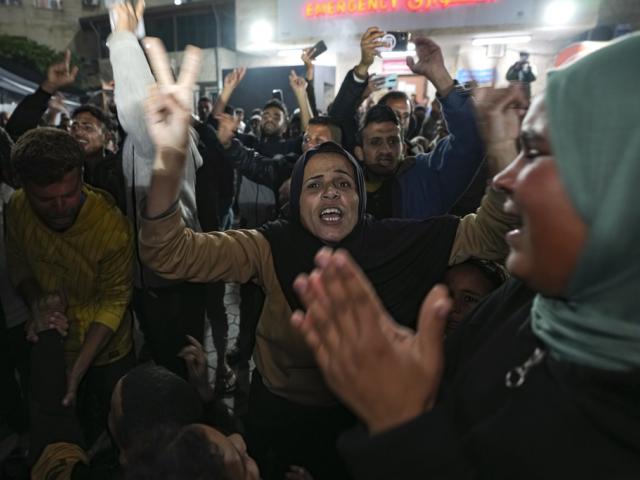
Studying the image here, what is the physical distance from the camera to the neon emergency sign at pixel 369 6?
1202 cm

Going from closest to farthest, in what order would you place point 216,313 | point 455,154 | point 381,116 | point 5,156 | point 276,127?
point 455,154, point 5,156, point 381,116, point 216,313, point 276,127

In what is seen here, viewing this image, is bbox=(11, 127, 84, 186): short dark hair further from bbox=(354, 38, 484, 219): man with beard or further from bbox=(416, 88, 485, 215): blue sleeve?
bbox=(416, 88, 485, 215): blue sleeve

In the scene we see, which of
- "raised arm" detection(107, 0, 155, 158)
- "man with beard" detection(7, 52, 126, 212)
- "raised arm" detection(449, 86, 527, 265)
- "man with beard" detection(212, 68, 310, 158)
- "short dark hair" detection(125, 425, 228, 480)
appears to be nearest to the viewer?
"short dark hair" detection(125, 425, 228, 480)

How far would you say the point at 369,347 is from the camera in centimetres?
73

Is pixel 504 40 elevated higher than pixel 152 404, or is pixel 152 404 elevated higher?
pixel 504 40

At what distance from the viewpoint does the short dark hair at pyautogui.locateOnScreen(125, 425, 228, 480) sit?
3.33 ft

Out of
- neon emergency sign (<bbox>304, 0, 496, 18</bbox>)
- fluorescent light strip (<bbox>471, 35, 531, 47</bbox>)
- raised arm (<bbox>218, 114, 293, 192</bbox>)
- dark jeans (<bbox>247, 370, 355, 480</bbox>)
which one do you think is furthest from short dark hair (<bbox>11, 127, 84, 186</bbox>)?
neon emergency sign (<bbox>304, 0, 496, 18</bbox>)

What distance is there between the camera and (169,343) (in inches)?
109

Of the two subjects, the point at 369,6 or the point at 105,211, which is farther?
the point at 369,6

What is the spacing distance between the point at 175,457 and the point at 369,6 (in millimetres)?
14045

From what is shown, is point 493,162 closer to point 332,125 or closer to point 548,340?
point 548,340

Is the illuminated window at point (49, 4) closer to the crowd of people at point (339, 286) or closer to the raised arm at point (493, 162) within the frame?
the crowd of people at point (339, 286)

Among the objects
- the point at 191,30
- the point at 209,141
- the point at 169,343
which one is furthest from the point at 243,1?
the point at 169,343

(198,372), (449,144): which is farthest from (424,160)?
(198,372)
